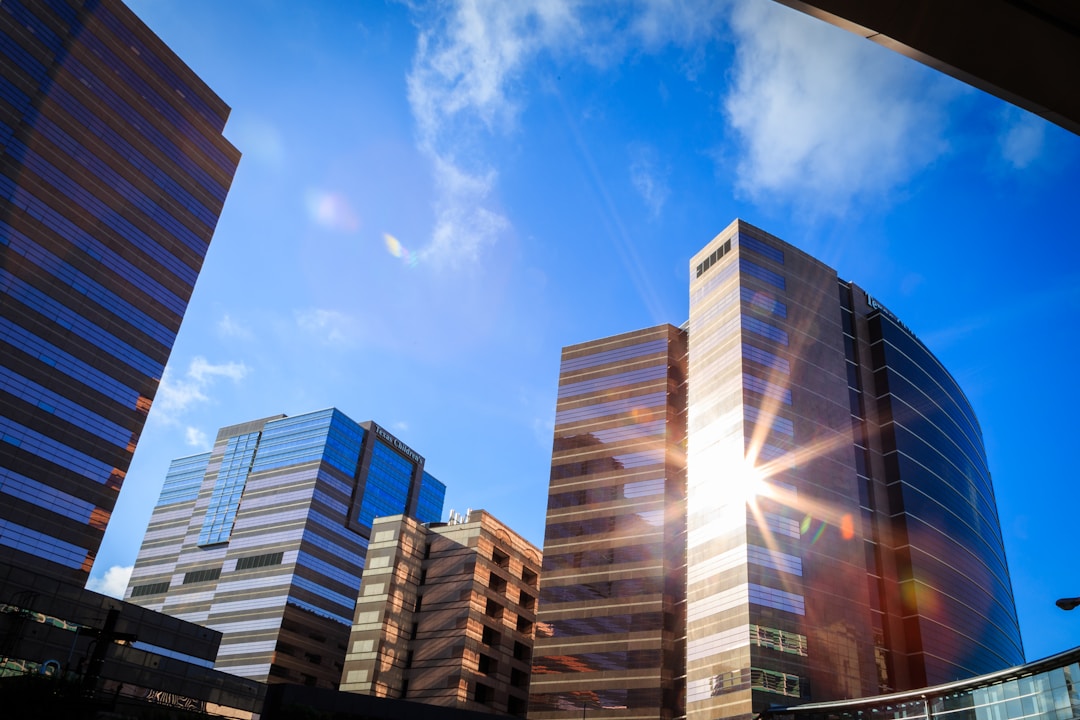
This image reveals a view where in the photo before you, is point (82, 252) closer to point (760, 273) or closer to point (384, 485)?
point (760, 273)

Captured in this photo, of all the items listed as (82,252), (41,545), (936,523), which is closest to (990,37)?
(41,545)

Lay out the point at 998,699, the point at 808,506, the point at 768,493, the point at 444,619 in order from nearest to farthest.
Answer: the point at 998,699 < the point at 768,493 < the point at 808,506 < the point at 444,619

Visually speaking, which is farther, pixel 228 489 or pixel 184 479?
pixel 184 479

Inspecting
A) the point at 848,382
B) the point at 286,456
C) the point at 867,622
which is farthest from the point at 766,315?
the point at 286,456

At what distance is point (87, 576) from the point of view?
259 ft

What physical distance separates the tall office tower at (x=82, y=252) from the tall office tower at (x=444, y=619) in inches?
1478

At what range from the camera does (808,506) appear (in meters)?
77.2

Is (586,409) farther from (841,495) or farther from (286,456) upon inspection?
(286,456)

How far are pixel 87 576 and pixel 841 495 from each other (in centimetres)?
7821

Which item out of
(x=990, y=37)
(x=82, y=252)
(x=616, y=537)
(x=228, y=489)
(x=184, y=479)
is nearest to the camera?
(x=990, y=37)

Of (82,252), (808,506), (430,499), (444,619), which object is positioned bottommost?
(444,619)

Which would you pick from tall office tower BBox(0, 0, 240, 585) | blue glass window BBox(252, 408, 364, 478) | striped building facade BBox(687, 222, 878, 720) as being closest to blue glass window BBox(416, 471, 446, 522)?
blue glass window BBox(252, 408, 364, 478)

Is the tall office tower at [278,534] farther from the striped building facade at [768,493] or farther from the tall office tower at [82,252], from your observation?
the striped building facade at [768,493]

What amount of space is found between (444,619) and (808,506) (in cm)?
5396
